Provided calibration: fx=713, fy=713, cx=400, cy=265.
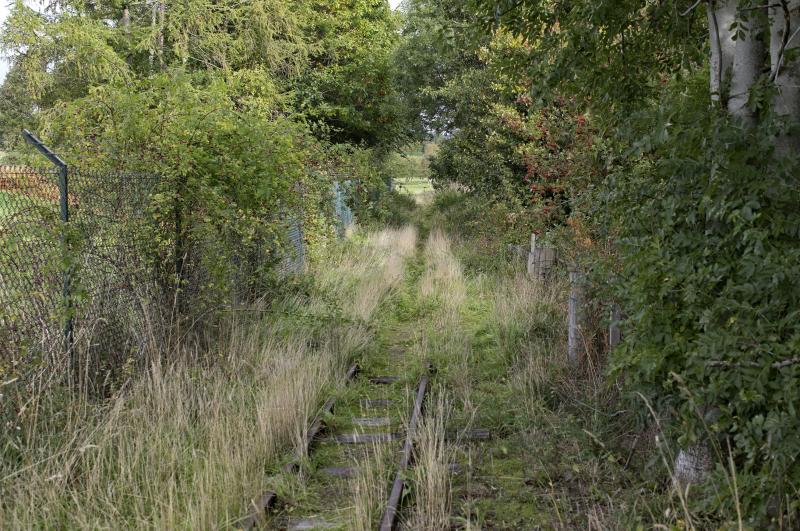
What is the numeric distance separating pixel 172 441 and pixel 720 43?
4.60 metres

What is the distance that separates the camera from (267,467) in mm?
5434

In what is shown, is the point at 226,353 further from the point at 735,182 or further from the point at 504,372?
the point at 735,182

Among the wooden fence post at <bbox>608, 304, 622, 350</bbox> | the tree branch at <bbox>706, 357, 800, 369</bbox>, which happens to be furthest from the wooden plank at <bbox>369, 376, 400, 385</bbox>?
the tree branch at <bbox>706, 357, 800, 369</bbox>

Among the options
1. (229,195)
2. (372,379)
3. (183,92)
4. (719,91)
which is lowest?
(372,379)

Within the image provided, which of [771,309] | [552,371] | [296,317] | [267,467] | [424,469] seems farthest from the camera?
[296,317]

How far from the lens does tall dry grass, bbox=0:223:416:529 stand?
426 centimetres

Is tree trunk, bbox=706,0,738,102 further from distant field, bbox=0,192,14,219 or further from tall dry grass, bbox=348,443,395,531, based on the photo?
distant field, bbox=0,192,14,219

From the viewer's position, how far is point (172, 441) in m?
5.16

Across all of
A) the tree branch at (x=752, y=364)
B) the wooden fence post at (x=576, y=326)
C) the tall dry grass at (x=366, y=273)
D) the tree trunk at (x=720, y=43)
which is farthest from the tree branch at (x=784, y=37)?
the tall dry grass at (x=366, y=273)

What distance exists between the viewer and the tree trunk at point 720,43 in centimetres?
441

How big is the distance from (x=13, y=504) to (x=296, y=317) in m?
5.16

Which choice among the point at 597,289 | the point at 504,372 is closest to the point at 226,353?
the point at 504,372

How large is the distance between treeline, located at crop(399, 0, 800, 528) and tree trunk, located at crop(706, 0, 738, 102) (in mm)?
12

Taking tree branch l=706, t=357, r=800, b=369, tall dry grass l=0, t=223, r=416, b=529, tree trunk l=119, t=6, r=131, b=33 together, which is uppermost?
tree trunk l=119, t=6, r=131, b=33
